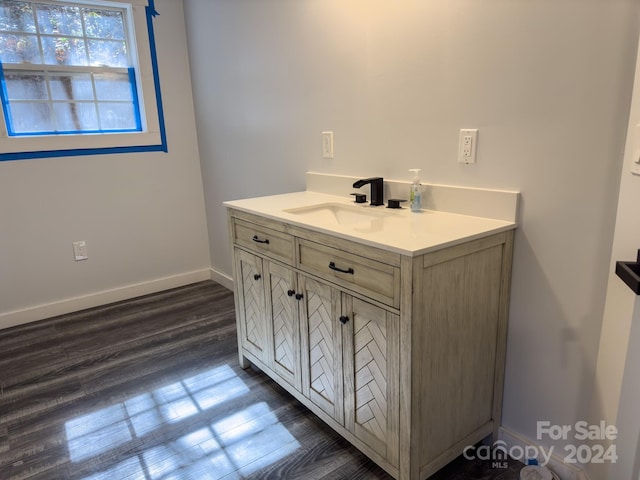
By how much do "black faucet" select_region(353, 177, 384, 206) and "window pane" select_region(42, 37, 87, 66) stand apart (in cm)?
231

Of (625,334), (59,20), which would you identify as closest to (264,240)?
(625,334)

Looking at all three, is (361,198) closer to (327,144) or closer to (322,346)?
(327,144)

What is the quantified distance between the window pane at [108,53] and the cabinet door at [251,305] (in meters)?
1.93

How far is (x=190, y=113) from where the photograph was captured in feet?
11.6

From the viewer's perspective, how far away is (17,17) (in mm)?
2857

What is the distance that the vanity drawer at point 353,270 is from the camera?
141cm

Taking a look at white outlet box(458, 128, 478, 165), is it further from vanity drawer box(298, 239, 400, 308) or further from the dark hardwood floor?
the dark hardwood floor

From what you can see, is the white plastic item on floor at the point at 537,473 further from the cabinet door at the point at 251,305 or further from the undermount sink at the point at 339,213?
the cabinet door at the point at 251,305

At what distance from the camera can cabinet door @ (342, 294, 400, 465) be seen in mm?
1469

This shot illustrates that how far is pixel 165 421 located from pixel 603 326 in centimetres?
176

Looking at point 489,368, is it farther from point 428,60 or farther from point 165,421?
Answer: point 165,421

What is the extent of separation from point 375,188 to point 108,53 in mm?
2351

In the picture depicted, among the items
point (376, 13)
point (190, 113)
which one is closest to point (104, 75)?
point (190, 113)

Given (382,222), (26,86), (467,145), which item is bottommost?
(382,222)
